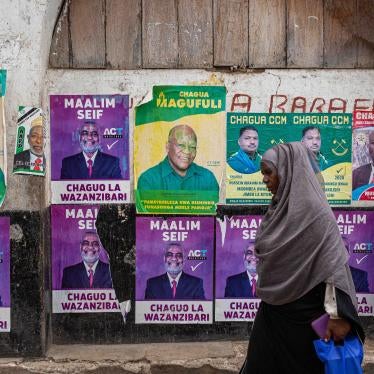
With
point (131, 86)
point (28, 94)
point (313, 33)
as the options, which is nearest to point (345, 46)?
point (313, 33)

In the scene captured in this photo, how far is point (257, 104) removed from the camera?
167 inches

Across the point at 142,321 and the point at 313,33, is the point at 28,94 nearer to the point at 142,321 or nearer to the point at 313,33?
the point at 142,321

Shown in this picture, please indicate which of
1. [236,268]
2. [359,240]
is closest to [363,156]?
[359,240]

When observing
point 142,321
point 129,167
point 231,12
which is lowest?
point 142,321

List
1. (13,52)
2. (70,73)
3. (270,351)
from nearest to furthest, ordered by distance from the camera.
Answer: (270,351) < (13,52) < (70,73)

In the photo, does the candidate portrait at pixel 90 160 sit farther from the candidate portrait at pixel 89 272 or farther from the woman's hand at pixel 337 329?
the woman's hand at pixel 337 329

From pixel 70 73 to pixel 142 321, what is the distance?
176 cm

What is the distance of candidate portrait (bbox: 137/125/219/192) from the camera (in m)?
4.23

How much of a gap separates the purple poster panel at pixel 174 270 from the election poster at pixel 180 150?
0.38ft

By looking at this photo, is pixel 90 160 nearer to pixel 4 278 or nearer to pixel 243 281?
pixel 4 278

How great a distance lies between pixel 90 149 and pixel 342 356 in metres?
2.25

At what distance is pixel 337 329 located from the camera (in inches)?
106

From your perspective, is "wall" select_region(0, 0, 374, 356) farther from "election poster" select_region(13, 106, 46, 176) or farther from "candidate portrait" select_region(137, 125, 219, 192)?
"candidate portrait" select_region(137, 125, 219, 192)

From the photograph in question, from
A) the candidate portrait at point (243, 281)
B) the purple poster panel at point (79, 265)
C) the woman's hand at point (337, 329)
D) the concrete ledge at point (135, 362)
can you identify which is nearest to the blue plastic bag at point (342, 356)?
the woman's hand at point (337, 329)
